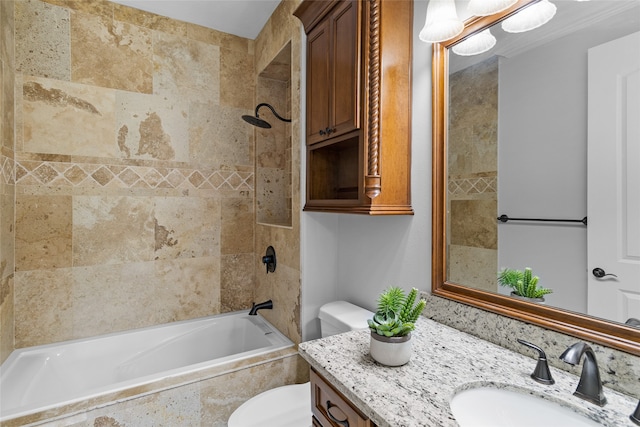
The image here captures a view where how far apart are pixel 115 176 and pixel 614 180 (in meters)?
2.59

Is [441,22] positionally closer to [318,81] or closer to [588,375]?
[318,81]

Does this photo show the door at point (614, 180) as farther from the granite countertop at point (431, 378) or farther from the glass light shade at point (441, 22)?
the glass light shade at point (441, 22)

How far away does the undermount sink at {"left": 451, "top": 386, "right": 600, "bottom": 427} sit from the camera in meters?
0.76

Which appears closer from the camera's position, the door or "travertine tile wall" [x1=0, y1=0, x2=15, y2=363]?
the door

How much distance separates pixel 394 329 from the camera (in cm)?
95

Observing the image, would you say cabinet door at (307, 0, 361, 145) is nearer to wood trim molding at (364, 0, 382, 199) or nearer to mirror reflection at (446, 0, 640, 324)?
wood trim molding at (364, 0, 382, 199)

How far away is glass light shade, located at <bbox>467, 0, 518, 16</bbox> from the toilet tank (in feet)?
4.45

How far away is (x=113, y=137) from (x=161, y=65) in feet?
2.09

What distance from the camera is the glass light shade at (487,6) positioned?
3.39 ft

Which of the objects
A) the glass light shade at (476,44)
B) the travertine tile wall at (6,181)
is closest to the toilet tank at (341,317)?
the glass light shade at (476,44)

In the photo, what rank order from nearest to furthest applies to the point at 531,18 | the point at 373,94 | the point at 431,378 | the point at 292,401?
the point at 431,378
the point at 531,18
the point at 373,94
the point at 292,401

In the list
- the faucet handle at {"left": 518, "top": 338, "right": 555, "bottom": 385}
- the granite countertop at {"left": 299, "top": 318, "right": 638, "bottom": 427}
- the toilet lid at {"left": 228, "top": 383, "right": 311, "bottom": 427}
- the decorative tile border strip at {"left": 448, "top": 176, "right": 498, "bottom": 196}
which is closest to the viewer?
the granite countertop at {"left": 299, "top": 318, "right": 638, "bottom": 427}

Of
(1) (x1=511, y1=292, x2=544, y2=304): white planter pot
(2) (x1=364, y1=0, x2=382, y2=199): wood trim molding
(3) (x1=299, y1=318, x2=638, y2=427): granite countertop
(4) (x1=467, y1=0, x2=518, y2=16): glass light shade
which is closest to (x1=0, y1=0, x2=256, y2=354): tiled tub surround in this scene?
(2) (x1=364, y1=0, x2=382, y2=199): wood trim molding

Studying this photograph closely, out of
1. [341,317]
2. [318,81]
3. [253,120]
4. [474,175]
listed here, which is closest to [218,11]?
[253,120]
